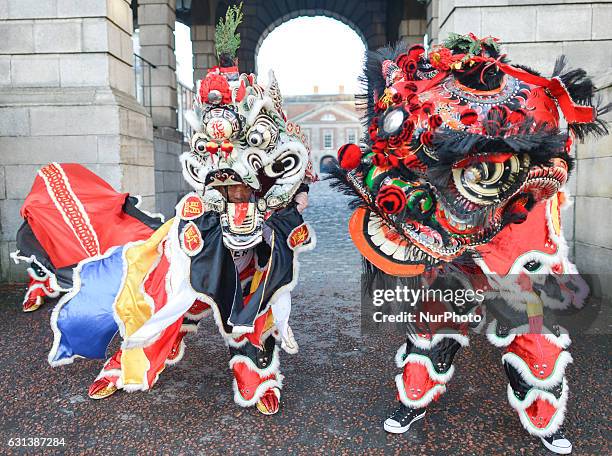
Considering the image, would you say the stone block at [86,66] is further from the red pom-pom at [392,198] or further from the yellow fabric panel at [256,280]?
the red pom-pom at [392,198]

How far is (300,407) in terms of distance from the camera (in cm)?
318

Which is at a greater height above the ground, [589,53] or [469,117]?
[589,53]

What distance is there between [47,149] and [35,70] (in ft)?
3.17

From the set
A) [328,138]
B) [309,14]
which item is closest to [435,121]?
[309,14]

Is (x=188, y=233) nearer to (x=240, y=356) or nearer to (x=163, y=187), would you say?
(x=240, y=356)

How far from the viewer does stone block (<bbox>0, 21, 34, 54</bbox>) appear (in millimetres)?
6320

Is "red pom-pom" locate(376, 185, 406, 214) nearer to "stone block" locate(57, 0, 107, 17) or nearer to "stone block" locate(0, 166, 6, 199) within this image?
"stone block" locate(57, 0, 107, 17)

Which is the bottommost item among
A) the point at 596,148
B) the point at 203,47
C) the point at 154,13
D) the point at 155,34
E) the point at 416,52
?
the point at 596,148

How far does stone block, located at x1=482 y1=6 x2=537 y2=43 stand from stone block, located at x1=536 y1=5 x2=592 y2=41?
0.31 ft

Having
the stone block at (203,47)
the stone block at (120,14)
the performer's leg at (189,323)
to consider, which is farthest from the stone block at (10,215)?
the stone block at (203,47)

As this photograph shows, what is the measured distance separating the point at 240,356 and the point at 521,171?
1.89 meters

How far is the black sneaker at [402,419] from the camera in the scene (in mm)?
2828

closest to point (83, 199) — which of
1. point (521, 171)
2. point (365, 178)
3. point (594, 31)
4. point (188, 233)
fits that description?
point (188, 233)

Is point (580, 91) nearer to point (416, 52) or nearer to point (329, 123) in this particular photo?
point (416, 52)
